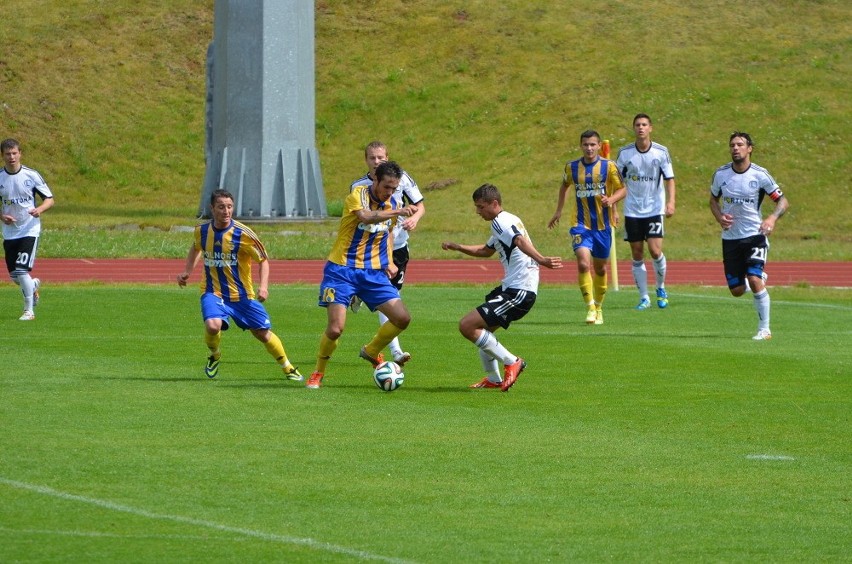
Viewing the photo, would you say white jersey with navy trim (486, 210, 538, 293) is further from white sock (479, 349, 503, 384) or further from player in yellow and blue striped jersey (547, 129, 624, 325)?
player in yellow and blue striped jersey (547, 129, 624, 325)

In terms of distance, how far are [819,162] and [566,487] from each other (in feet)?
129

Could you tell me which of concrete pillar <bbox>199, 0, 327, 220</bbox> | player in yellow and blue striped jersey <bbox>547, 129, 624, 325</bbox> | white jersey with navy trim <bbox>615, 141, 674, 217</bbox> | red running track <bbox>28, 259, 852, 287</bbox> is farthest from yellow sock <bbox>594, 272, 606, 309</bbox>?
concrete pillar <bbox>199, 0, 327, 220</bbox>

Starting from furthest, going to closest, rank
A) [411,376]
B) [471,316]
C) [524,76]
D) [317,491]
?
[524,76], [411,376], [471,316], [317,491]

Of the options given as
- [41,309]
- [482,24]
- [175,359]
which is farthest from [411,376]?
[482,24]

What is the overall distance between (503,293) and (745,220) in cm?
553

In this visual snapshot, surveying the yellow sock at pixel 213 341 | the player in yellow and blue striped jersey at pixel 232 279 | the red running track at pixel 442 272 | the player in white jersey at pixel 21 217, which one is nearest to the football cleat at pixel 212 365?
the yellow sock at pixel 213 341

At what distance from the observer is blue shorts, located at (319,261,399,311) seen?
1287 centimetres

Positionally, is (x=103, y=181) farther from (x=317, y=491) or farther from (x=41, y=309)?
(x=317, y=491)

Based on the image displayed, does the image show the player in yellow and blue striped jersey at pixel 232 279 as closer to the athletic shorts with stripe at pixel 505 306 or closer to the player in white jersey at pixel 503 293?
the player in white jersey at pixel 503 293

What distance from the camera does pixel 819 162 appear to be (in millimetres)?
46375

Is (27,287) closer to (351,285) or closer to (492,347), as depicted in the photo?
(351,285)

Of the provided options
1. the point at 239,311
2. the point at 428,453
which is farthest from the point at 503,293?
the point at 428,453

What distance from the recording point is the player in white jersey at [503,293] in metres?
12.8

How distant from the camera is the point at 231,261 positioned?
43.1 feet
